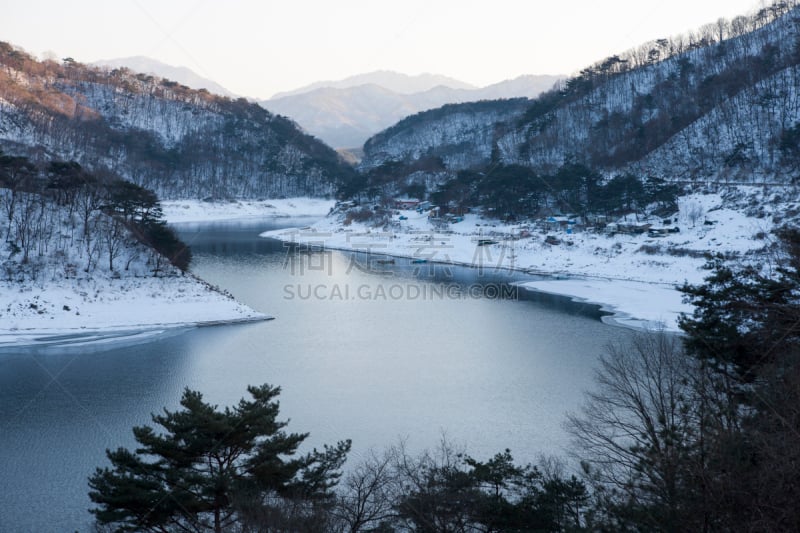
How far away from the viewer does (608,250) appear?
2855 cm

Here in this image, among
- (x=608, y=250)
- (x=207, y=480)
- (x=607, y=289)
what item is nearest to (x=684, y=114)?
(x=608, y=250)

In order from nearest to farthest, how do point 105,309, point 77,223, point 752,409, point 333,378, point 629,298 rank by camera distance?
point 752,409 < point 333,378 < point 105,309 < point 629,298 < point 77,223

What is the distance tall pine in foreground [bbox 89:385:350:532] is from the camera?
5.90 meters

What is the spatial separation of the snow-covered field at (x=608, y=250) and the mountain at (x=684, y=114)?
289 inches

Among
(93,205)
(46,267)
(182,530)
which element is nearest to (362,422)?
(182,530)

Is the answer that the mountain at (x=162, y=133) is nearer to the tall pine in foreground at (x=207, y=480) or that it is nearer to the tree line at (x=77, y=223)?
the tree line at (x=77, y=223)

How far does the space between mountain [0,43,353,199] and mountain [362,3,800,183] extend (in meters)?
27.4

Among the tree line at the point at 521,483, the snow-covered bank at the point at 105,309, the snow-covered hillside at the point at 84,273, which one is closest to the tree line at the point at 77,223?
the snow-covered hillside at the point at 84,273

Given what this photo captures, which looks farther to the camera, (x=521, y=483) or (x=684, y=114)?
(x=684, y=114)

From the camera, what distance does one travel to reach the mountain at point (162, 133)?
214 feet

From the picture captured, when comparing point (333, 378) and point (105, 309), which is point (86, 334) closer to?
point (105, 309)

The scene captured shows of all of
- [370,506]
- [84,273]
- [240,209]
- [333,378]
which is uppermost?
[240,209]

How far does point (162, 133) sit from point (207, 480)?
275 ft

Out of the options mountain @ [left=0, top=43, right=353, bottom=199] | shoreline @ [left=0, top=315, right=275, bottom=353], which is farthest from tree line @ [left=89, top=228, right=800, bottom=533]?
mountain @ [left=0, top=43, right=353, bottom=199]
